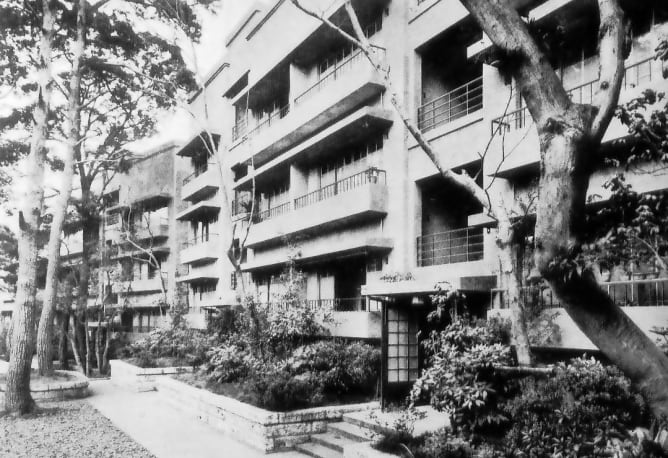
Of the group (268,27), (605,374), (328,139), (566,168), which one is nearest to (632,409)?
(605,374)

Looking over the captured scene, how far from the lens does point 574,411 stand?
707 cm

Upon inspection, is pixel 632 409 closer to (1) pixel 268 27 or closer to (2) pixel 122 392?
(2) pixel 122 392

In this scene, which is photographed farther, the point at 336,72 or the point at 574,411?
the point at 336,72

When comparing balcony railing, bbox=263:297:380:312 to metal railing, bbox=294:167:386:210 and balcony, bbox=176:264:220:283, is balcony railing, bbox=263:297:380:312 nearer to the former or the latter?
metal railing, bbox=294:167:386:210

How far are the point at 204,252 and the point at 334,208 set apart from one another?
13.9m

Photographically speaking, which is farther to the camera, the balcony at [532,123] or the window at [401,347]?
the window at [401,347]

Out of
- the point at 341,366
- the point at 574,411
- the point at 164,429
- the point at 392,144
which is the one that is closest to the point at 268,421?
the point at 341,366

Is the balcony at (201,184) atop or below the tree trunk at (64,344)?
atop

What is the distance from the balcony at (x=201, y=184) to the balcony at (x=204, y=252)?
2.43m

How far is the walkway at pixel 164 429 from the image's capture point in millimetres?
10695

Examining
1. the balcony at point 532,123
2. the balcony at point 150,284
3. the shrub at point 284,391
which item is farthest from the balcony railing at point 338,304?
the balcony at point 150,284

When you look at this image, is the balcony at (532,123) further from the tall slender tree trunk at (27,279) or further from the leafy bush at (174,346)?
the leafy bush at (174,346)

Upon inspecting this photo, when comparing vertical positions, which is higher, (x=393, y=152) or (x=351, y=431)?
(x=393, y=152)

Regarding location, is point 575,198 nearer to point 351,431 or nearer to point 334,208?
point 351,431
